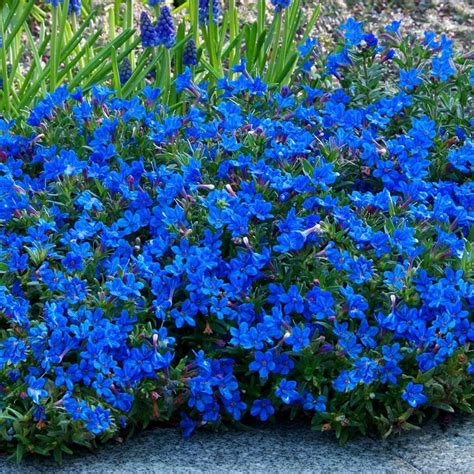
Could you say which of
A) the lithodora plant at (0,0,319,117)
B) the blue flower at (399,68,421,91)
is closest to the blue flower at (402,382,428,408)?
the blue flower at (399,68,421,91)

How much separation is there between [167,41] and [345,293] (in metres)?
1.52

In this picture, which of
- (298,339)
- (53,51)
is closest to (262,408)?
(298,339)

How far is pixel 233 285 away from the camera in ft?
8.70

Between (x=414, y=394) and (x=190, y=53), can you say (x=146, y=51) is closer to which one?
(x=190, y=53)

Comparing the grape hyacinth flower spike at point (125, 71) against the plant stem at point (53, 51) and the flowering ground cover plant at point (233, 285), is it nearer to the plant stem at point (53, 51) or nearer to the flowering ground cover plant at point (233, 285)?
the plant stem at point (53, 51)

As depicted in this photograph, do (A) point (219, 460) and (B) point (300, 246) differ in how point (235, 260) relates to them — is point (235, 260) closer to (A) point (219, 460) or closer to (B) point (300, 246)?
(B) point (300, 246)

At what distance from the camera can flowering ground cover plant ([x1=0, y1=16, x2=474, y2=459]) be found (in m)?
2.54

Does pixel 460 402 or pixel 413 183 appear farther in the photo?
pixel 413 183

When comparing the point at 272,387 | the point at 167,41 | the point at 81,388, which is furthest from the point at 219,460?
the point at 167,41

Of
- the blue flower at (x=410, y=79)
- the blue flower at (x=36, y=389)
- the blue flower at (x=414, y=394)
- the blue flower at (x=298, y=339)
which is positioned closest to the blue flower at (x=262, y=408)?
the blue flower at (x=298, y=339)

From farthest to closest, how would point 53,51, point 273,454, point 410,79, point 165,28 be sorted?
point 53,51 < point 165,28 < point 410,79 < point 273,454

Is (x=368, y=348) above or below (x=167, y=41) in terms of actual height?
below

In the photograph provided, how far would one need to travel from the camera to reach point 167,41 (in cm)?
368

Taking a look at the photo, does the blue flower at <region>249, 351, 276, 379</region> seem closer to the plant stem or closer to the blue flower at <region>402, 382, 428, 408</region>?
the blue flower at <region>402, 382, 428, 408</region>
